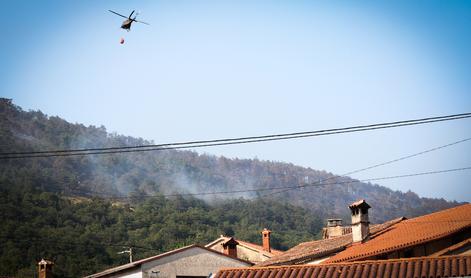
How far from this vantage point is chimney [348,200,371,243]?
123 feet

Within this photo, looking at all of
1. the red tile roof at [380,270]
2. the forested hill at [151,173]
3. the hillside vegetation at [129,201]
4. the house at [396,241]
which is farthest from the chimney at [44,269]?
the forested hill at [151,173]

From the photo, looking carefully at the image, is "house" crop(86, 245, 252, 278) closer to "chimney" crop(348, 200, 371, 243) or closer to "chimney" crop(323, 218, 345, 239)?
"chimney" crop(348, 200, 371, 243)

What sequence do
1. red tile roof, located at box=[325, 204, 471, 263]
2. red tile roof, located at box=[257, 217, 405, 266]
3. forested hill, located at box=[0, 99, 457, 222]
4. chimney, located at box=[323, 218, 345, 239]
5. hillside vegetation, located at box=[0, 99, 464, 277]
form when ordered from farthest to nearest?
forested hill, located at box=[0, 99, 457, 222] → hillside vegetation, located at box=[0, 99, 464, 277] → chimney, located at box=[323, 218, 345, 239] → red tile roof, located at box=[257, 217, 405, 266] → red tile roof, located at box=[325, 204, 471, 263]

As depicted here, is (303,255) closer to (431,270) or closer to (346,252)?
(346,252)

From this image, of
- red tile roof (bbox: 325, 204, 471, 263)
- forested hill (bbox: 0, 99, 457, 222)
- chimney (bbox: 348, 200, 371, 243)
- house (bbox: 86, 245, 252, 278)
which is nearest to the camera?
red tile roof (bbox: 325, 204, 471, 263)

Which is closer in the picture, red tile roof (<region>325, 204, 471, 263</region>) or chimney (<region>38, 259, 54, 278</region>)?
red tile roof (<region>325, 204, 471, 263</region>)

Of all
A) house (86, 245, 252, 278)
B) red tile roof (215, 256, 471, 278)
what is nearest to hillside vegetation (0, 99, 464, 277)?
house (86, 245, 252, 278)

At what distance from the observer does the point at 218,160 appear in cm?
18962

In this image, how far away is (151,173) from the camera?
16375 cm

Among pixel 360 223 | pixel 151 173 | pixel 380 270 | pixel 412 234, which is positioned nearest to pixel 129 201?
pixel 151 173

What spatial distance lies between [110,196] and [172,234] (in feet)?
147

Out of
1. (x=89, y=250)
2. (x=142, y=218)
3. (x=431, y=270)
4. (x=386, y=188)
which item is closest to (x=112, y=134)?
(x=386, y=188)

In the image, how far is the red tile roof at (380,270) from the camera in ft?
67.4

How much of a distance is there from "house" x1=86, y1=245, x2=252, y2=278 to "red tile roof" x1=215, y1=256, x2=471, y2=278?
15.1 meters
